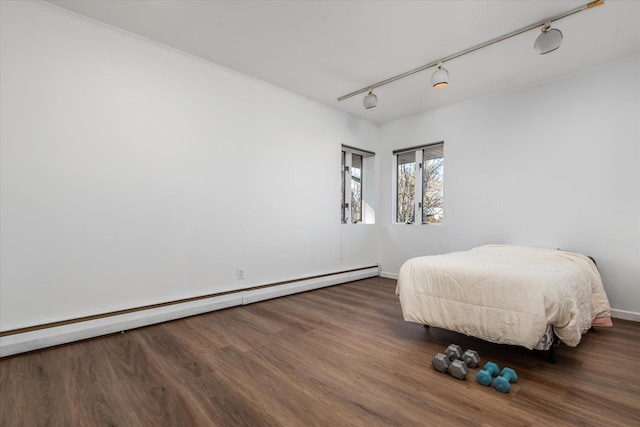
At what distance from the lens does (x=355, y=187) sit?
5.04 m

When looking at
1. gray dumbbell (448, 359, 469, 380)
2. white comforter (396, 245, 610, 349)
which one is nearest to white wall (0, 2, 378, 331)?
white comforter (396, 245, 610, 349)

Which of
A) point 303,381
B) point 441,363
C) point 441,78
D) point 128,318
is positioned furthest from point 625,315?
point 128,318

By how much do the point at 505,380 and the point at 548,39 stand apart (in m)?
2.56

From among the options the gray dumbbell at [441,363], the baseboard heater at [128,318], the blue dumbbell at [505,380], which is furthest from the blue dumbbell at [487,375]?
the baseboard heater at [128,318]

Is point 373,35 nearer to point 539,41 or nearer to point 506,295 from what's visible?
point 539,41

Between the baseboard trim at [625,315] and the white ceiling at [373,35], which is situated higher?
the white ceiling at [373,35]

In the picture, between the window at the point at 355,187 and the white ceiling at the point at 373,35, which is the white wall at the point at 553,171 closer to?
the white ceiling at the point at 373,35

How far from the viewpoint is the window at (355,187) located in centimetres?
480

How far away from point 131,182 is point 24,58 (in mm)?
1111

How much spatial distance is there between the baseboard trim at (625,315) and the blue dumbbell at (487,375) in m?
2.25

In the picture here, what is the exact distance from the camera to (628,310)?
2904 millimetres

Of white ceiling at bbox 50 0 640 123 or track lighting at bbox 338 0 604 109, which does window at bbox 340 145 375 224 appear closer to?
white ceiling at bbox 50 0 640 123

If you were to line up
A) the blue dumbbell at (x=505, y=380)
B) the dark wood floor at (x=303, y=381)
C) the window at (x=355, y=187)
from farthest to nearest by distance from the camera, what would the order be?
the window at (x=355, y=187) < the blue dumbbell at (x=505, y=380) < the dark wood floor at (x=303, y=381)

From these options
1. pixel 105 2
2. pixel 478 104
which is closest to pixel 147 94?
pixel 105 2
